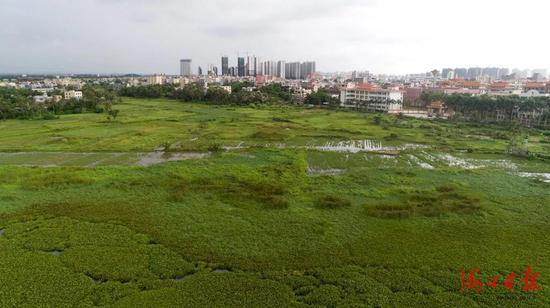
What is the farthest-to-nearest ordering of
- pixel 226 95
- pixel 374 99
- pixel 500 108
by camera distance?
pixel 226 95 < pixel 374 99 < pixel 500 108

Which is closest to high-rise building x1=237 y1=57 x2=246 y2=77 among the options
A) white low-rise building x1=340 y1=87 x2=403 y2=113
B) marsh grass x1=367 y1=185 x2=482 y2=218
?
white low-rise building x1=340 y1=87 x2=403 y2=113

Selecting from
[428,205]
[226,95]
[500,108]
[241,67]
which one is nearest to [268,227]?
[428,205]

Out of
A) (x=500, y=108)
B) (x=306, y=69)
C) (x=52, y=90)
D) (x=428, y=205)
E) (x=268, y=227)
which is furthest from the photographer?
(x=306, y=69)

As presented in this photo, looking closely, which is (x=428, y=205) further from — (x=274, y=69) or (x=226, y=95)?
(x=274, y=69)

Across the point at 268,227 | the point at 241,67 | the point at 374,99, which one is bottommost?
the point at 268,227

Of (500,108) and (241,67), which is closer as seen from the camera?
(500,108)

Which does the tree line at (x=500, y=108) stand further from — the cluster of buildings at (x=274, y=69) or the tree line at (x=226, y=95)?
the cluster of buildings at (x=274, y=69)

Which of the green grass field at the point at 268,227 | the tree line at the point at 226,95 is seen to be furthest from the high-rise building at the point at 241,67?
the green grass field at the point at 268,227

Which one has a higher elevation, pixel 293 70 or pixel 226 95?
pixel 293 70
